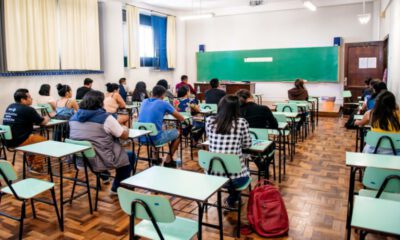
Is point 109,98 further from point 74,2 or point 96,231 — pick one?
point 74,2

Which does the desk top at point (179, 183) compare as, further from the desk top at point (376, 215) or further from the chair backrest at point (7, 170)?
the chair backrest at point (7, 170)

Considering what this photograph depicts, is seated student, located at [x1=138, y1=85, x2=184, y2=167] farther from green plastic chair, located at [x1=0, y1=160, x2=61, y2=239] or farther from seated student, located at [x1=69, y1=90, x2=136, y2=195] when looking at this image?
green plastic chair, located at [x1=0, y1=160, x2=61, y2=239]

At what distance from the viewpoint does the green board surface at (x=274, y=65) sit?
1007 centimetres

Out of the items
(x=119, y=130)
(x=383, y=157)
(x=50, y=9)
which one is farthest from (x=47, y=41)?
(x=383, y=157)

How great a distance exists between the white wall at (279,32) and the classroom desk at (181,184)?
907cm

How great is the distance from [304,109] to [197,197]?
15.6 feet

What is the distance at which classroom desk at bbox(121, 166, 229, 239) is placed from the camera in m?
1.96

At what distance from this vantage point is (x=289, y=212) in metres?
3.19

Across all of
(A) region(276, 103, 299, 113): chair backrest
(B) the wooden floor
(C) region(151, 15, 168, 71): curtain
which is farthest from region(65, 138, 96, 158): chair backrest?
(C) region(151, 15, 168, 71): curtain

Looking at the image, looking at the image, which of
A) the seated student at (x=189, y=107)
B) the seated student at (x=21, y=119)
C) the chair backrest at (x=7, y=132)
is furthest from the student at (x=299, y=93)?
the chair backrest at (x=7, y=132)

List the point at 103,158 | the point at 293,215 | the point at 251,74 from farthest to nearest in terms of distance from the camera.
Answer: the point at 251,74
the point at 103,158
the point at 293,215

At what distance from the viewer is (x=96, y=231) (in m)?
2.87

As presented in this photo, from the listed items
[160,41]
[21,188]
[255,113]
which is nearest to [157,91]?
[255,113]

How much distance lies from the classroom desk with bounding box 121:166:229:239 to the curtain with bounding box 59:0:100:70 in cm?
655
